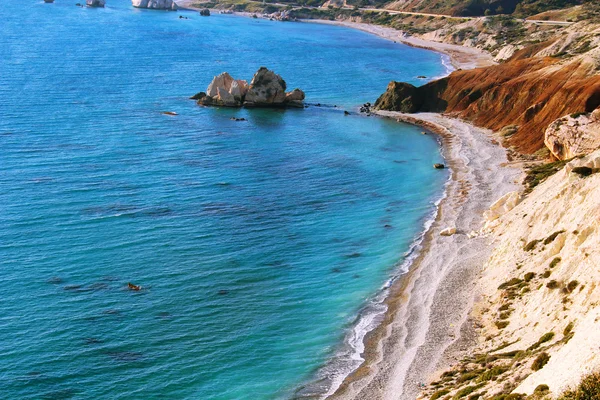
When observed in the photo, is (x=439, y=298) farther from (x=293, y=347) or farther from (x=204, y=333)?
(x=204, y=333)

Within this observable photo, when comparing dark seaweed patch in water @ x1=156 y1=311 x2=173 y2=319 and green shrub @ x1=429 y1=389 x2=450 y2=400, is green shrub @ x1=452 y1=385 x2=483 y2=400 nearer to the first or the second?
green shrub @ x1=429 y1=389 x2=450 y2=400

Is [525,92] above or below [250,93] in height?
above

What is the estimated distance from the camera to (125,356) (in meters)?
46.4

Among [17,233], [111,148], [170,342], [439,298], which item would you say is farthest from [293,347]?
[111,148]

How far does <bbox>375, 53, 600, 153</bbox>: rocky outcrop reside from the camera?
96625 mm

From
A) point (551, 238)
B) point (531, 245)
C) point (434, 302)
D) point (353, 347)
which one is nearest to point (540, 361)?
point (353, 347)

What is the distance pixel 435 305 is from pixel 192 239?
78.7 feet

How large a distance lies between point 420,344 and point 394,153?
183 ft

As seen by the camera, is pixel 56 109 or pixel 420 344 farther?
pixel 56 109

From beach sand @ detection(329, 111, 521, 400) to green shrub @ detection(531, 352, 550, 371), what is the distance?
27.2 feet

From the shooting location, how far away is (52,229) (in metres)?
64.9

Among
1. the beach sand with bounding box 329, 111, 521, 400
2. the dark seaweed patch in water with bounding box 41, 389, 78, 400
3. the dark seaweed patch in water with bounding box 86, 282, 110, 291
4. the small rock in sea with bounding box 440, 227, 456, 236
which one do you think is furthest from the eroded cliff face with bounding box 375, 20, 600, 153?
the dark seaweed patch in water with bounding box 41, 389, 78, 400

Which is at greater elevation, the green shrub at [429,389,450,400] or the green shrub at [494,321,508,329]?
the green shrub at [494,321,508,329]

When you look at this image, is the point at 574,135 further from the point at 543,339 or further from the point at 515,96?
the point at 543,339
